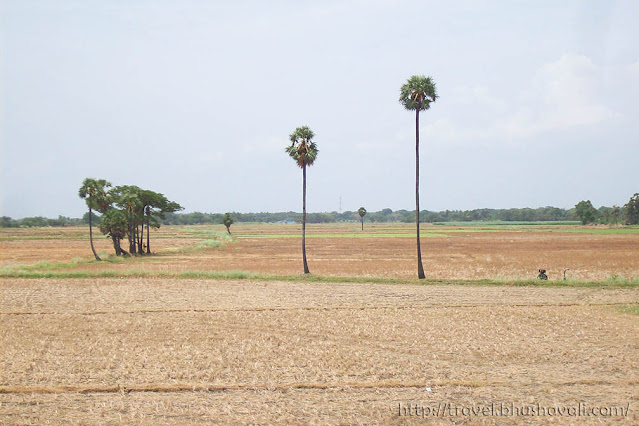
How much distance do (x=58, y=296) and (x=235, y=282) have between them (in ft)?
31.4

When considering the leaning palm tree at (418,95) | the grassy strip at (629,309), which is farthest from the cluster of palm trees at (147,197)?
the grassy strip at (629,309)

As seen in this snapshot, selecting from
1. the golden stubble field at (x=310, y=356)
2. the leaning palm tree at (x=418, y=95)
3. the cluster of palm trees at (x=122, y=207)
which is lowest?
the golden stubble field at (x=310, y=356)

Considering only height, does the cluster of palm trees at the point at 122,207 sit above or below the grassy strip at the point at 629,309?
above

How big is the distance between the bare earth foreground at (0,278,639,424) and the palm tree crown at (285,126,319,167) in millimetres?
14104

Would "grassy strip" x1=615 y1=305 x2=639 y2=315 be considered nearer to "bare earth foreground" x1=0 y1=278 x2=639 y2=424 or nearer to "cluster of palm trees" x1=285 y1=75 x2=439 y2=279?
"bare earth foreground" x1=0 y1=278 x2=639 y2=424

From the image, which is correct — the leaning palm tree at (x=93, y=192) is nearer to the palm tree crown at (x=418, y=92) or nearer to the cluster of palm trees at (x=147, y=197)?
the cluster of palm trees at (x=147, y=197)

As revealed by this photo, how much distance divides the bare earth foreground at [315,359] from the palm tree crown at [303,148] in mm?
14104

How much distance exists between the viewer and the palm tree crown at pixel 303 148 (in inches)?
1422

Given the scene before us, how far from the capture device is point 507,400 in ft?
34.9

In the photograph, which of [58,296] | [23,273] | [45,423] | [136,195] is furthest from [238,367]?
[136,195]

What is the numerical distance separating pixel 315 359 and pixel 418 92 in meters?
22.7

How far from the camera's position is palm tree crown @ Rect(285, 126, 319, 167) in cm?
3612

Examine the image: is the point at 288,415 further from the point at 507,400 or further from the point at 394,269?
the point at 394,269

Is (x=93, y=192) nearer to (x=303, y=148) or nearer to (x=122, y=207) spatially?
(x=122, y=207)
